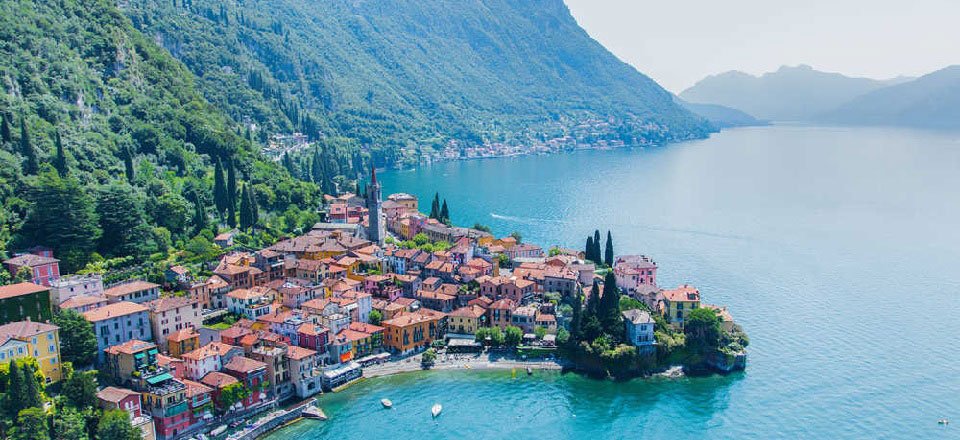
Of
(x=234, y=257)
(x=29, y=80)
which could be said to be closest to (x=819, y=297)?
(x=234, y=257)

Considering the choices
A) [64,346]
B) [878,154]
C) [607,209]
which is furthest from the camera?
[878,154]

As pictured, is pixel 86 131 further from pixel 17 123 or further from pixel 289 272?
pixel 289 272

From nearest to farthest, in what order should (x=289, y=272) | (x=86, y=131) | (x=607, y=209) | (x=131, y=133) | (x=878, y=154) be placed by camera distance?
(x=289, y=272)
(x=86, y=131)
(x=131, y=133)
(x=607, y=209)
(x=878, y=154)

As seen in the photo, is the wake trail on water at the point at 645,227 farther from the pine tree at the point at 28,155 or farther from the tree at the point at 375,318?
the pine tree at the point at 28,155

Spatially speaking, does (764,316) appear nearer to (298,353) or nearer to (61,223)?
(298,353)

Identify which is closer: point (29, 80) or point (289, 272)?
point (289, 272)

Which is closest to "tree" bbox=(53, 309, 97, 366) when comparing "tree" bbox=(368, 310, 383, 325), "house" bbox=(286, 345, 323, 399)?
"house" bbox=(286, 345, 323, 399)

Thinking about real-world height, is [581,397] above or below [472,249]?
below
